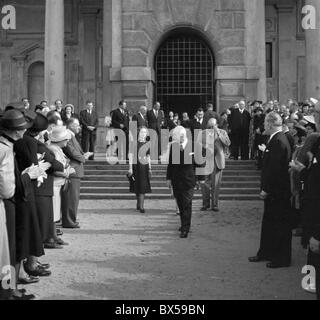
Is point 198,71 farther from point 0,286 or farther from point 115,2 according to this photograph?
point 0,286

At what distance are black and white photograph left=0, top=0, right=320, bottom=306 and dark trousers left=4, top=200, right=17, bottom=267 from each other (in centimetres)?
2

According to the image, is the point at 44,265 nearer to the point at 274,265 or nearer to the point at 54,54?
the point at 274,265

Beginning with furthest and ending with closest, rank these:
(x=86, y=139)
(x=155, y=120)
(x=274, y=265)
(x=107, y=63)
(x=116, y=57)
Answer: (x=107, y=63) → (x=116, y=57) → (x=155, y=120) → (x=86, y=139) → (x=274, y=265)

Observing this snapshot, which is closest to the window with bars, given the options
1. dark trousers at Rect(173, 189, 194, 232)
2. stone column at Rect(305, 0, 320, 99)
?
stone column at Rect(305, 0, 320, 99)

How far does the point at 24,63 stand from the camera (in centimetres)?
3178

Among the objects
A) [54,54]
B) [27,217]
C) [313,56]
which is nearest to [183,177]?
[27,217]

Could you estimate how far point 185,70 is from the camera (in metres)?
22.8

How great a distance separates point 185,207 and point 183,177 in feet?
1.85

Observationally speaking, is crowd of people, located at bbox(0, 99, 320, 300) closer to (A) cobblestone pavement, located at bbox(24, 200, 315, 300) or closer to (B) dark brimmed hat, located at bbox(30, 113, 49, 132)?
(B) dark brimmed hat, located at bbox(30, 113, 49, 132)

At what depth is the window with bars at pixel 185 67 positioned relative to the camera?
22.7m

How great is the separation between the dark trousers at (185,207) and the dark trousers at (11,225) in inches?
188

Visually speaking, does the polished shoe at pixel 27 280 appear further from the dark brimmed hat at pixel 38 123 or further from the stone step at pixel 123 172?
the stone step at pixel 123 172

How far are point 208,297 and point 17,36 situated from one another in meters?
27.7

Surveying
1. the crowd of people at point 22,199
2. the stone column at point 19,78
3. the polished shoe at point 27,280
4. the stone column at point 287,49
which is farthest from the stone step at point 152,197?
the stone column at point 19,78
